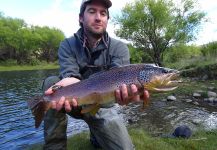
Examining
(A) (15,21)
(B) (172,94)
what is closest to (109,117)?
(B) (172,94)

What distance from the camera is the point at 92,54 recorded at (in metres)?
6.48

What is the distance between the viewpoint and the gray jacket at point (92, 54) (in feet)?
20.9

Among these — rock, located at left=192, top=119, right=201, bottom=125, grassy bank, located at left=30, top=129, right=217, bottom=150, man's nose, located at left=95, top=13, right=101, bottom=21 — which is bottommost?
rock, located at left=192, top=119, right=201, bottom=125

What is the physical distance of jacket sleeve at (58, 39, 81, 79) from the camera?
5.95 meters

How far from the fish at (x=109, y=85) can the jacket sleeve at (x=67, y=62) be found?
858mm

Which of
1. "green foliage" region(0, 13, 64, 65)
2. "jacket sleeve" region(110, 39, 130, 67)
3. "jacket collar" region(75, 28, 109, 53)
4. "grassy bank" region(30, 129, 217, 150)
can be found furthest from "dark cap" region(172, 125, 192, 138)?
"green foliage" region(0, 13, 64, 65)

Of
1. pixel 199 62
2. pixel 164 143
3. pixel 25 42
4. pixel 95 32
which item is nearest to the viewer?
pixel 95 32

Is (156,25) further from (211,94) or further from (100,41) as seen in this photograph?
(100,41)

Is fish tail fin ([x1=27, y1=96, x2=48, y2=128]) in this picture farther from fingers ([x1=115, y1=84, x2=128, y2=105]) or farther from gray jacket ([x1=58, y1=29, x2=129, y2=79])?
gray jacket ([x1=58, y1=29, x2=129, y2=79])

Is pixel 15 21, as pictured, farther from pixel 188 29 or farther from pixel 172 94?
pixel 172 94

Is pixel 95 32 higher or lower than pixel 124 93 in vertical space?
higher

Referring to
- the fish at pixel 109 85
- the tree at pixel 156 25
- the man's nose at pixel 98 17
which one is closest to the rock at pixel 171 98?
the man's nose at pixel 98 17

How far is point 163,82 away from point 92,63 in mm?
2133

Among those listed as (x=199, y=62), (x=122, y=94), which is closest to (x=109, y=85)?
(x=122, y=94)
